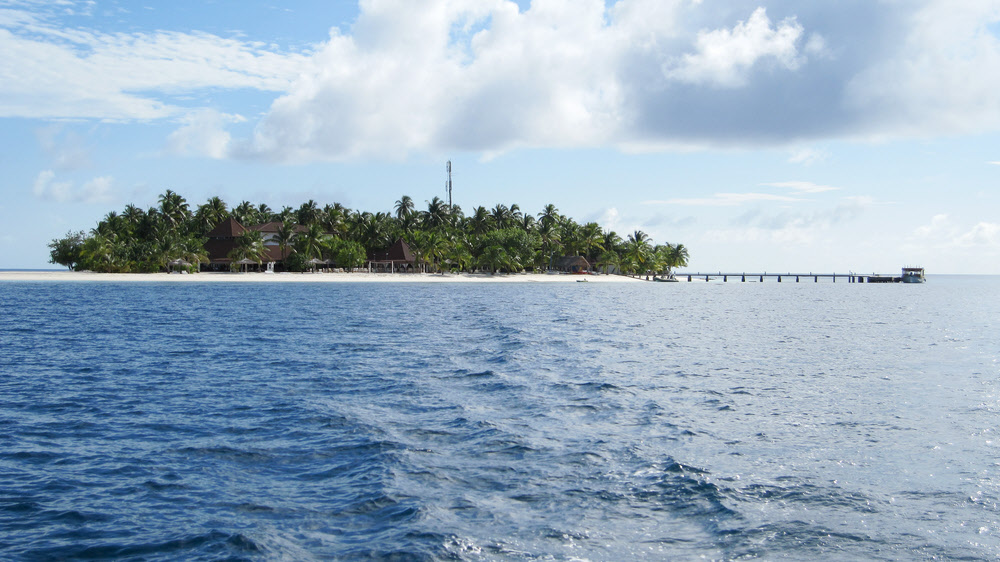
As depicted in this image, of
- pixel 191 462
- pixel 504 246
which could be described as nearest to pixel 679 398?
pixel 191 462

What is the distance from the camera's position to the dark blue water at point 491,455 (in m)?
9.21

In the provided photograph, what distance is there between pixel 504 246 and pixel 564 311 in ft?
255

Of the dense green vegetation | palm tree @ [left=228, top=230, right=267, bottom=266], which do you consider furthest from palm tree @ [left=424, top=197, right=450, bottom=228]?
palm tree @ [left=228, top=230, right=267, bottom=266]

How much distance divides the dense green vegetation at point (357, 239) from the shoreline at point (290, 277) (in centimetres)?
259

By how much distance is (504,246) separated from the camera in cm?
13488

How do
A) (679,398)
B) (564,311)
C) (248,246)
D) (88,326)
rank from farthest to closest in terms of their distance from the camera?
(248,246), (564,311), (88,326), (679,398)

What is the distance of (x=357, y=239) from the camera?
441 feet

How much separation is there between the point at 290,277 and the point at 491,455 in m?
103

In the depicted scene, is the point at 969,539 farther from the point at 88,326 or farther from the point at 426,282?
the point at 426,282

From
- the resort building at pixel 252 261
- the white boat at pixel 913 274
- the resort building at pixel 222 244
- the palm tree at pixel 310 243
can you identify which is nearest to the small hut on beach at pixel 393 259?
the resort building at pixel 252 261

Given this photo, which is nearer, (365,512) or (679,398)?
(365,512)

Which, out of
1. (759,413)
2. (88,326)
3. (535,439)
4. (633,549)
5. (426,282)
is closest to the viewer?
(633,549)

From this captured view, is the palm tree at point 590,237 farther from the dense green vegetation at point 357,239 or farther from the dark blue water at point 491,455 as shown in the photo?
the dark blue water at point 491,455

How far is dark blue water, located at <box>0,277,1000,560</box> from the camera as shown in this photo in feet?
30.2
